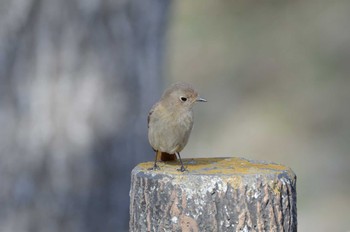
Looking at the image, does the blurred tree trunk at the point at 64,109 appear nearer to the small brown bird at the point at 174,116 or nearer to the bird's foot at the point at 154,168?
the small brown bird at the point at 174,116

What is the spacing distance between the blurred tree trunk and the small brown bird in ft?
1.18

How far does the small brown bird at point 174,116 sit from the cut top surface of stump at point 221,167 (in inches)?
7.0

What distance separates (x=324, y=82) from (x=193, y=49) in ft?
5.79

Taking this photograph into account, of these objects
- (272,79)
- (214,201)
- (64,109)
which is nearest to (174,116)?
(64,109)

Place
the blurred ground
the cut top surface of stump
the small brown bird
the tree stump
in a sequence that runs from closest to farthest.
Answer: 1. the tree stump
2. the cut top surface of stump
3. the small brown bird
4. the blurred ground

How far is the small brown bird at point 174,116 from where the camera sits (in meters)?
2.96

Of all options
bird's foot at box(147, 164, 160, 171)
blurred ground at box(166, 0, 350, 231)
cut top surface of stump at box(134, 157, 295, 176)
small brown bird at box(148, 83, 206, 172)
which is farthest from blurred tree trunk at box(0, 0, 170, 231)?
blurred ground at box(166, 0, 350, 231)

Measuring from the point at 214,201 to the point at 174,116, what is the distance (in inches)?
29.2

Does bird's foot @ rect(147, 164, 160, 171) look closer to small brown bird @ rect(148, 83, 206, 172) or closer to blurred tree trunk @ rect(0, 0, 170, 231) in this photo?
small brown bird @ rect(148, 83, 206, 172)

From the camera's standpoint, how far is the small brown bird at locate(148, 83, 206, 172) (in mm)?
2957

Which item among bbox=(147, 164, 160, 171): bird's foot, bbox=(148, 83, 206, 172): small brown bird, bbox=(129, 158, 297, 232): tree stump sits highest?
bbox=(148, 83, 206, 172): small brown bird

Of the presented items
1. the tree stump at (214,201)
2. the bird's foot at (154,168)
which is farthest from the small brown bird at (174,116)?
the tree stump at (214,201)

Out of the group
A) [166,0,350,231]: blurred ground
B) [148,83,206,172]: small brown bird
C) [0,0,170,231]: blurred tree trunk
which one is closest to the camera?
[148,83,206,172]: small brown bird

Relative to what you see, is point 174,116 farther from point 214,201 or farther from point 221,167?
point 214,201
